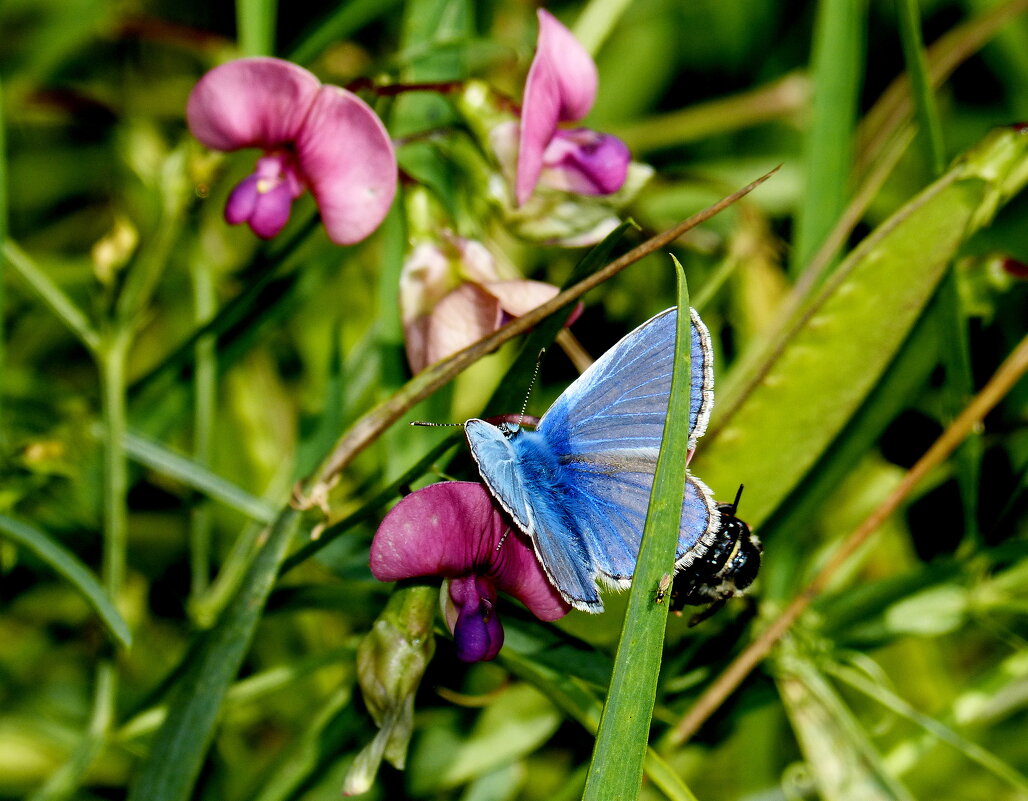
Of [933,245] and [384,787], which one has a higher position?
[933,245]

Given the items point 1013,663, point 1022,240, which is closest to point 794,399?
point 1013,663

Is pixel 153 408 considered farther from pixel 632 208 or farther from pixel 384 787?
pixel 632 208

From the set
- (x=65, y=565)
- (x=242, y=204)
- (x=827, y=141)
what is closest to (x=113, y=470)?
(x=65, y=565)

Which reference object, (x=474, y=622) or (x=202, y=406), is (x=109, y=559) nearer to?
(x=202, y=406)

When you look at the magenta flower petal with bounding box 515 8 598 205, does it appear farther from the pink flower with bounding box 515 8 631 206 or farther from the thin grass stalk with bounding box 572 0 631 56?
the thin grass stalk with bounding box 572 0 631 56

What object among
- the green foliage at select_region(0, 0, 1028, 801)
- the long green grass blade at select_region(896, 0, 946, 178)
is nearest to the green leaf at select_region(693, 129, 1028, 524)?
the green foliage at select_region(0, 0, 1028, 801)

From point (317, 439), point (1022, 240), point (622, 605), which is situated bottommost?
point (317, 439)
